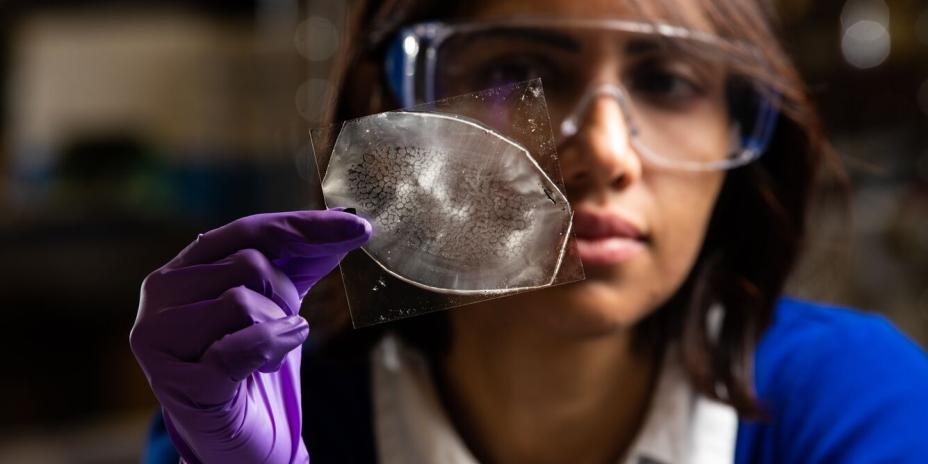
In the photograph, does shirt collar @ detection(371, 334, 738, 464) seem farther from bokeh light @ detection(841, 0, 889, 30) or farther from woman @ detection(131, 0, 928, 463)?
bokeh light @ detection(841, 0, 889, 30)

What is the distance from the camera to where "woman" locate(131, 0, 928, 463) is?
0.65 meters

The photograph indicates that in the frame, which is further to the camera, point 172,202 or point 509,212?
point 172,202

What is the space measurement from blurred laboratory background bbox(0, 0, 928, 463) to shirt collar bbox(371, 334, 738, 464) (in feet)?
4.08

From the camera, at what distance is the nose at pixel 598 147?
72 centimetres

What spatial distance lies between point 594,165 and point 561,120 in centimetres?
7

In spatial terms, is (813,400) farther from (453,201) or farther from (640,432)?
(453,201)

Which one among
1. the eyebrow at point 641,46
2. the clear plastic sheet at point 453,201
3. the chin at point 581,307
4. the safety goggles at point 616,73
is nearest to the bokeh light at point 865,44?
the safety goggles at point 616,73

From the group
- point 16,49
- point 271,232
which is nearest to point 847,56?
point 271,232

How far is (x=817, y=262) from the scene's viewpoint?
1261 millimetres

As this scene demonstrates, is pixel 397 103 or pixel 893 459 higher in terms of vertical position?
pixel 397 103

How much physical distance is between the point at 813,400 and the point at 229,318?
2.15 ft

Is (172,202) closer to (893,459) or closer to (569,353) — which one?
(569,353)

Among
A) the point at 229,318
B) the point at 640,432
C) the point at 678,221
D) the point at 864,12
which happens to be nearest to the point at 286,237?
the point at 229,318

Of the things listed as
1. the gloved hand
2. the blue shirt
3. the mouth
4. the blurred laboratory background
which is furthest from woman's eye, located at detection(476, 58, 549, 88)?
the blurred laboratory background
